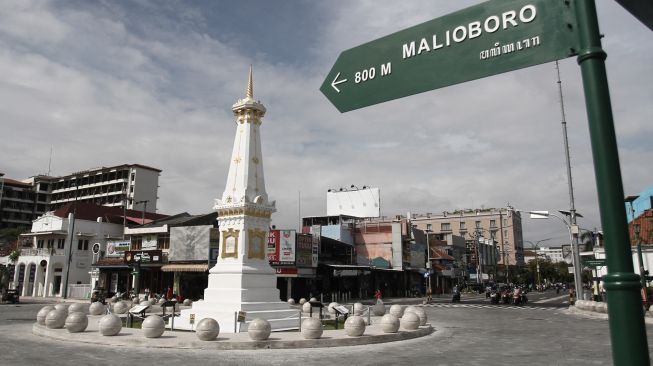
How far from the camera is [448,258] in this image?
71625 millimetres

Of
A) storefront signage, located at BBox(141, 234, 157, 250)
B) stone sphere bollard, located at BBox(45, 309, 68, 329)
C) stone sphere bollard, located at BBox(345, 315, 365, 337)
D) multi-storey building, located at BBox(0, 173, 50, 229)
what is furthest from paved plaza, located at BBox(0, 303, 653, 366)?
multi-storey building, located at BBox(0, 173, 50, 229)

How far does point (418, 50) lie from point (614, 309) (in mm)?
1953

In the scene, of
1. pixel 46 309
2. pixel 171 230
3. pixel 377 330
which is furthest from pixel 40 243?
pixel 377 330

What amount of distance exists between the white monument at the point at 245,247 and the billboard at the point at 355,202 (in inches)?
1617

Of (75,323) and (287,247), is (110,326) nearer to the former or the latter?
(75,323)

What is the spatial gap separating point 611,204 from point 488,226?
11091 cm

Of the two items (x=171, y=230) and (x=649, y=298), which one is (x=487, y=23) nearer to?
(x=649, y=298)

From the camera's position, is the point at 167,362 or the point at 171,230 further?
the point at 171,230

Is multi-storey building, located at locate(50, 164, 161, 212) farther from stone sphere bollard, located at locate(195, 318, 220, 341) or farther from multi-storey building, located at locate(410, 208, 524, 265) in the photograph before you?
stone sphere bollard, located at locate(195, 318, 220, 341)

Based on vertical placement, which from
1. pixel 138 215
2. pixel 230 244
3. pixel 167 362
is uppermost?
pixel 138 215

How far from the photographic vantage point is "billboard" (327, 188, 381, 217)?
6197 cm

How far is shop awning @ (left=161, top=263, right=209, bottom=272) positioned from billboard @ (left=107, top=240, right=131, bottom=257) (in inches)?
291

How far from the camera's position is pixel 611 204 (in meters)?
2.47

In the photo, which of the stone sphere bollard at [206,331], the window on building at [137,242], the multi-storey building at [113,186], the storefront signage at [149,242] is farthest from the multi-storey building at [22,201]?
the stone sphere bollard at [206,331]
